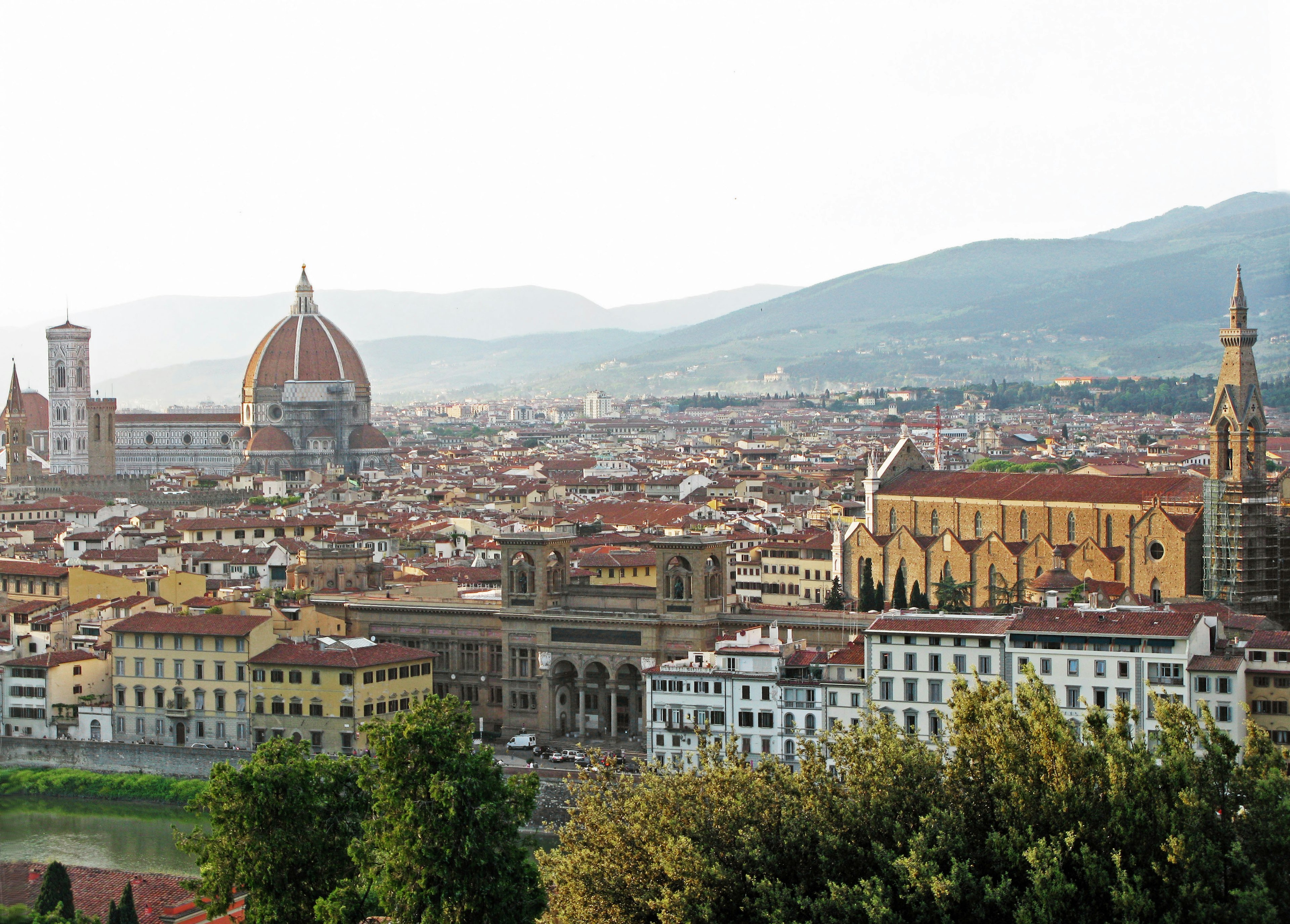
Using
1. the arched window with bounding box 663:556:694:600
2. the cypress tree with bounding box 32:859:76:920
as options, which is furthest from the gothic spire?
the cypress tree with bounding box 32:859:76:920

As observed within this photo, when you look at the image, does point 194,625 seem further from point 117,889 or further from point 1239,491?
point 1239,491

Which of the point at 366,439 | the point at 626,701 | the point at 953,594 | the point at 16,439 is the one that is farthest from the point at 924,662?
the point at 366,439

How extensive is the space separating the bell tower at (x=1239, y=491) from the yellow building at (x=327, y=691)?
1844cm

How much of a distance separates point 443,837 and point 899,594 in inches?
1122

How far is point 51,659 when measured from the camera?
4462 centimetres

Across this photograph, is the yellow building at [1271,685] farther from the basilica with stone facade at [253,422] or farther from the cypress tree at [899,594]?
the basilica with stone facade at [253,422]

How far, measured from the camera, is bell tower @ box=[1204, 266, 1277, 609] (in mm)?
47969

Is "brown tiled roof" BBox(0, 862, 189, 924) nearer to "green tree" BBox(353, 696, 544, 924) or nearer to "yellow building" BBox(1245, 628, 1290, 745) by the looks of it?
"green tree" BBox(353, 696, 544, 924)

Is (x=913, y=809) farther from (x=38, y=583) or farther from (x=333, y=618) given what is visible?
(x=38, y=583)

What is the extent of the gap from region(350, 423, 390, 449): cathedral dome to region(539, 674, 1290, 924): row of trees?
101 m

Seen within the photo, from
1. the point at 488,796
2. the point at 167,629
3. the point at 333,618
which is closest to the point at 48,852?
the point at 167,629

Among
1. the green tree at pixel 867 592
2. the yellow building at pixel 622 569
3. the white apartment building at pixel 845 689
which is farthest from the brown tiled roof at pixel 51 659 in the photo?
the green tree at pixel 867 592

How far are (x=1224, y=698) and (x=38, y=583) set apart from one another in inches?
1247

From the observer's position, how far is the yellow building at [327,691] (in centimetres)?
4144
